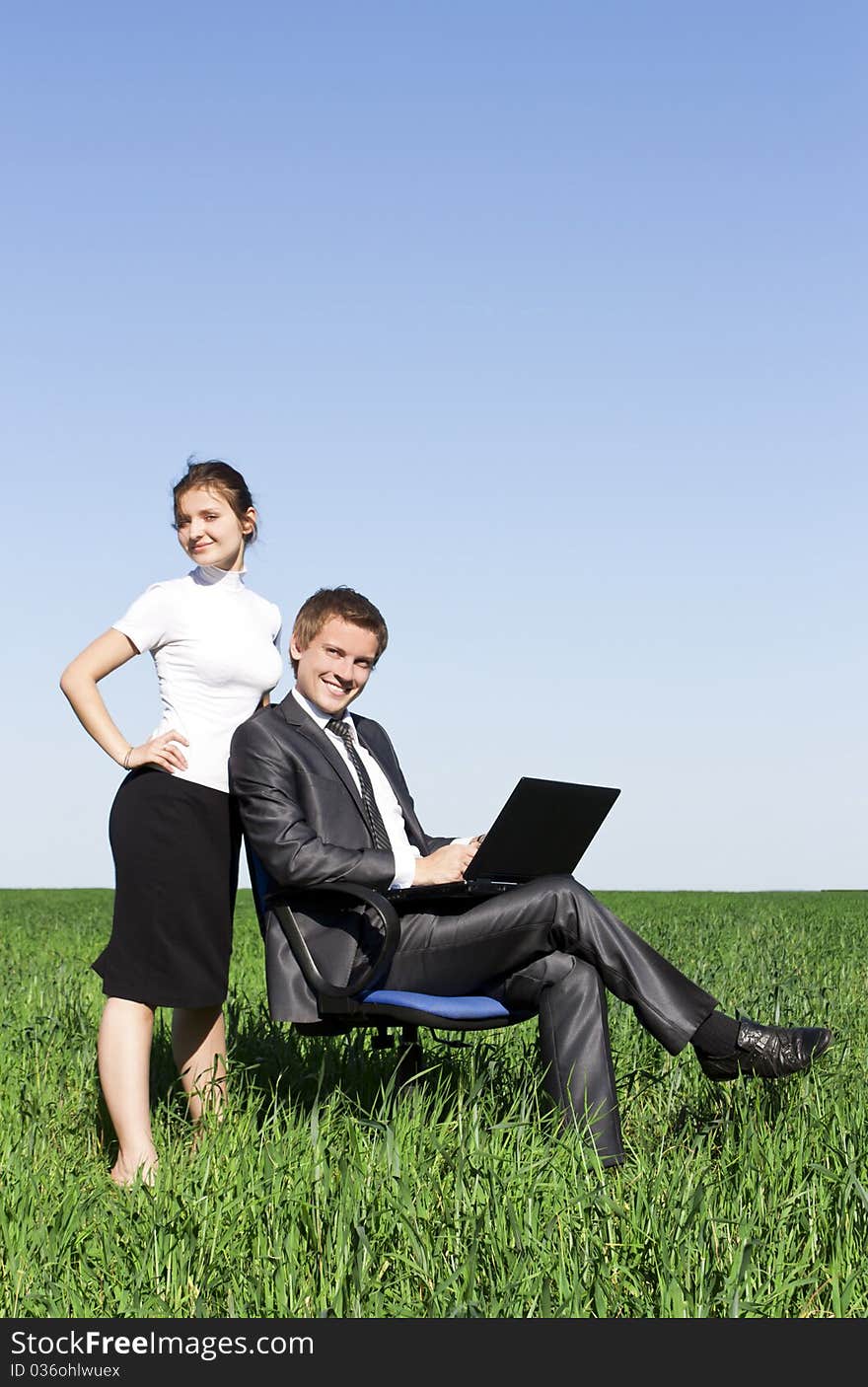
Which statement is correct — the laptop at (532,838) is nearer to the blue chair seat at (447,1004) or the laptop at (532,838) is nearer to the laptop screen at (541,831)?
the laptop screen at (541,831)

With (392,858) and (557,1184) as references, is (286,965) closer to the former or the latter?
(392,858)

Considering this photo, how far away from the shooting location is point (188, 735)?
4551 millimetres

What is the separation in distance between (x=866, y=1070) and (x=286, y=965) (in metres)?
2.58

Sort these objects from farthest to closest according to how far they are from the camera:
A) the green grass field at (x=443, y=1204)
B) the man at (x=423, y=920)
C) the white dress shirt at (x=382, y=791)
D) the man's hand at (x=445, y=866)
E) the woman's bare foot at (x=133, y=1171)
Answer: the white dress shirt at (x=382, y=791)
the man's hand at (x=445, y=866)
the man at (x=423, y=920)
the woman's bare foot at (x=133, y=1171)
the green grass field at (x=443, y=1204)

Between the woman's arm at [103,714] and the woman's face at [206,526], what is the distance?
43cm

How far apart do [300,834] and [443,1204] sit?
1.31 metres

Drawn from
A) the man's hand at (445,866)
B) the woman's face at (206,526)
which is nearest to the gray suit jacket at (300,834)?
the man's hand at (445,866)

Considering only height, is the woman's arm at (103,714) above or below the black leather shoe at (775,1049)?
above

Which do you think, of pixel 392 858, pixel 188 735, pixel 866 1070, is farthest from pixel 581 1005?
pixel 866 1070

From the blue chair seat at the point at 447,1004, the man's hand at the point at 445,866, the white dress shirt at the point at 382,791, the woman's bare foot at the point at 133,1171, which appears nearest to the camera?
the woman's bare foot at the point at 133,1171

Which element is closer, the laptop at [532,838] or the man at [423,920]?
the man at [423,920]

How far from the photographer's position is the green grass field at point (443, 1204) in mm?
3066

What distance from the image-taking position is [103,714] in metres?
4.45
